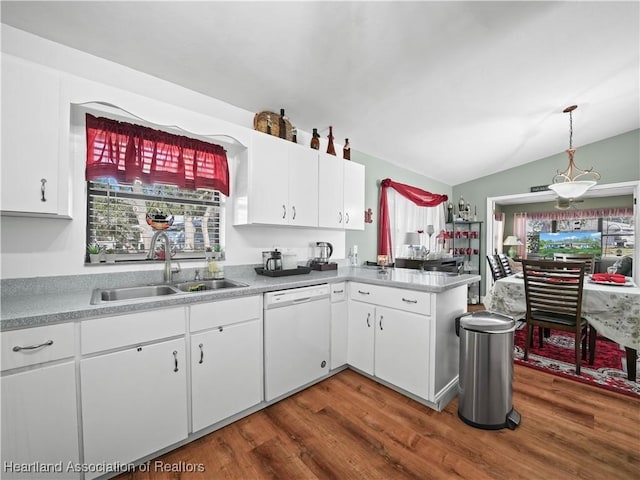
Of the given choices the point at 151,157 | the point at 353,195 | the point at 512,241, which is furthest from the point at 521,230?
the point at 151,157

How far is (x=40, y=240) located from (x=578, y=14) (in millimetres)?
3957

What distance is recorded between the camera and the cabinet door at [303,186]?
264 cm

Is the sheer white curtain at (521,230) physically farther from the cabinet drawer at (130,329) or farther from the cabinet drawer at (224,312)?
the cabinet drawer at (130,329)

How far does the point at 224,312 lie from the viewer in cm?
184

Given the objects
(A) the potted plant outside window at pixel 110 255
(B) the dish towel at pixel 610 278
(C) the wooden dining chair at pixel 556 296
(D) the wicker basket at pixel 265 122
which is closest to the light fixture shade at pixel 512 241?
(B) the dish towel at pixel 610 278

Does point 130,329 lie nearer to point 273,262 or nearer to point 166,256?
point 166,256

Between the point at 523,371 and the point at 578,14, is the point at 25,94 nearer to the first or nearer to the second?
the point at 578,14

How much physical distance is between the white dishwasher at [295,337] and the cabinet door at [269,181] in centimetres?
71

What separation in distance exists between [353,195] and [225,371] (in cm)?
216

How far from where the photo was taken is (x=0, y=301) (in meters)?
1.53

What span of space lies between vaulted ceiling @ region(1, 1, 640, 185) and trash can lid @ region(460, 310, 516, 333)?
6.68ft

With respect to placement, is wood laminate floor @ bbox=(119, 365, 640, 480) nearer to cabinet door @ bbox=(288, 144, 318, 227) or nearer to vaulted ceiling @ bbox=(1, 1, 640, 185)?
cabinet door @ bbox=(288, 144, 318, 227)

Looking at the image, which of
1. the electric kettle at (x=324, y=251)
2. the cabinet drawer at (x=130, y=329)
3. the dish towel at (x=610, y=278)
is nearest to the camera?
the cabinet drawer at (x=130, y=329)

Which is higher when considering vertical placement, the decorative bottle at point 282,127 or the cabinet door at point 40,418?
the decorative bottle at point 282,127
